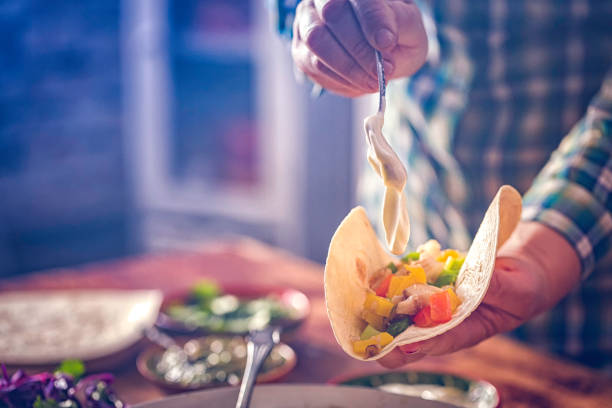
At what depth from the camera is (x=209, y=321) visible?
1648 millimetres

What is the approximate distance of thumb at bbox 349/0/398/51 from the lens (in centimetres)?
105

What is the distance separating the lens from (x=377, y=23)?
1.06 m

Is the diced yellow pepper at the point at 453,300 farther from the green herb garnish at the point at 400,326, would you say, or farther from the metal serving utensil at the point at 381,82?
the metal serving utensil at the point at 381,82

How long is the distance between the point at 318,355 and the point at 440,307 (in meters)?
0.61

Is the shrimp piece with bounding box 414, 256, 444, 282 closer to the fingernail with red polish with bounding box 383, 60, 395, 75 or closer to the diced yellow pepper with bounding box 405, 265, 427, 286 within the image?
the diced yellow pepper with bounding box 405, 265, 427, 286

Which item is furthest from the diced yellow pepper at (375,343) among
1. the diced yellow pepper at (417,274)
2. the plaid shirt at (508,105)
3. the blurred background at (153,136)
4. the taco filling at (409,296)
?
the blurred background at (153,136)

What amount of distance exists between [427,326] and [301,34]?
548 mm

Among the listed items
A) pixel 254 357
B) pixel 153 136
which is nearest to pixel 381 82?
pixel 254 357

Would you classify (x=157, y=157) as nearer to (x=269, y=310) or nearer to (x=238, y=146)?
(x=238, y=146)

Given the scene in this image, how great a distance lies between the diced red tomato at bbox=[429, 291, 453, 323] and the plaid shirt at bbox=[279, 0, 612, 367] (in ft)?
2.91

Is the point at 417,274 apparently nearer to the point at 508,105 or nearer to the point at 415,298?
the point at 415,298

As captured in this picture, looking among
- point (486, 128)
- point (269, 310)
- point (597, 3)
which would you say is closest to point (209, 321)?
point (269, 310)

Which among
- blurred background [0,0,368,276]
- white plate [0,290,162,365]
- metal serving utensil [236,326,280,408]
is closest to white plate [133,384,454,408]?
metal serving utensil [236,326,280,408]

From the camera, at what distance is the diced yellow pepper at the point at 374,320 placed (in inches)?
43.7
